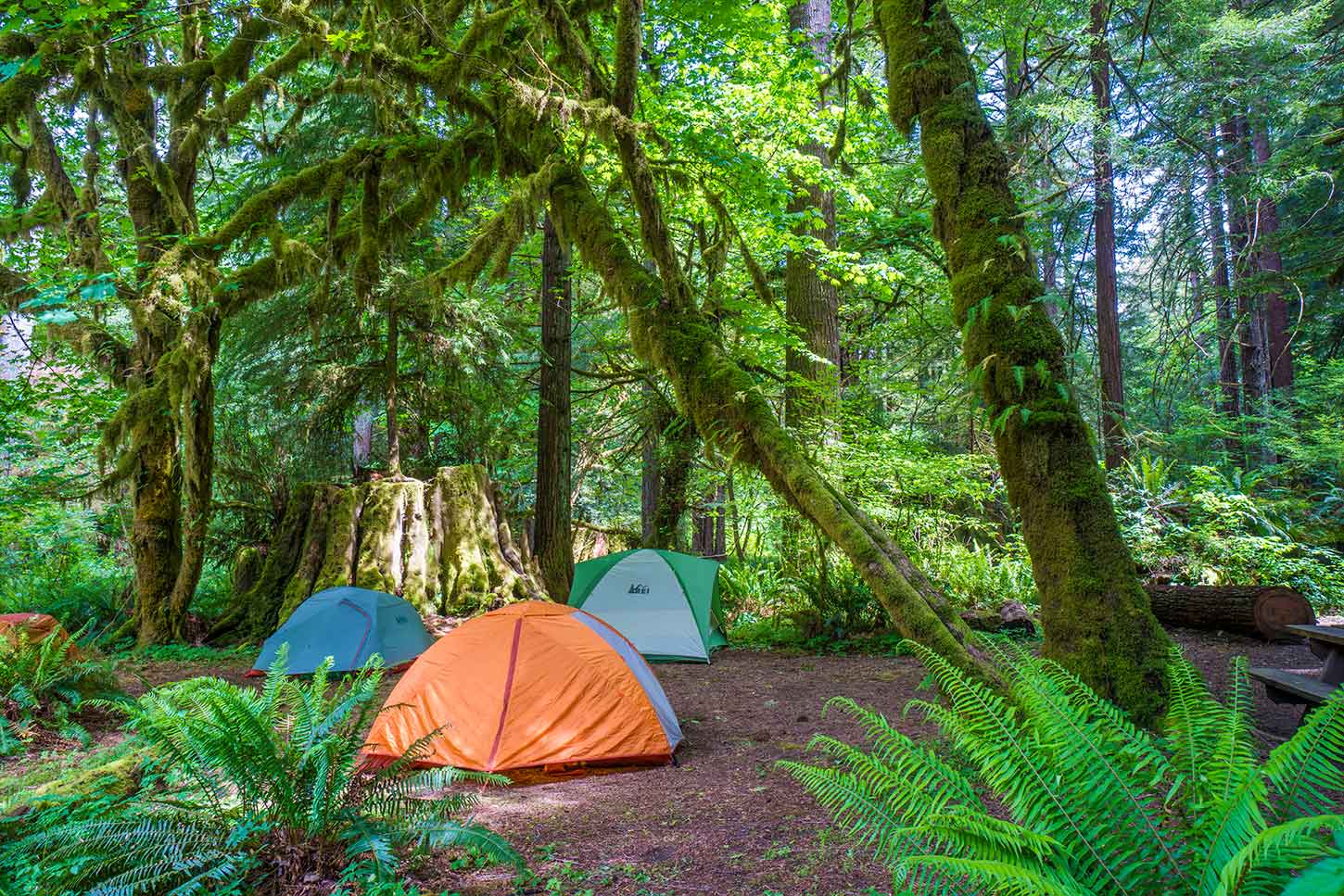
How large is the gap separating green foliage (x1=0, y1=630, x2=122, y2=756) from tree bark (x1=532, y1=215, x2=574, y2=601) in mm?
5377

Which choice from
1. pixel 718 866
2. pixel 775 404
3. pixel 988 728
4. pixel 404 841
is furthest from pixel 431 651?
pixel 775 404

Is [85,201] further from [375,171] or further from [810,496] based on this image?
[810,496]

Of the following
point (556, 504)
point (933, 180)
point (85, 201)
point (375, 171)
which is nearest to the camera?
point (933, 180)

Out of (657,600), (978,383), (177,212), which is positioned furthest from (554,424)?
(978,383)

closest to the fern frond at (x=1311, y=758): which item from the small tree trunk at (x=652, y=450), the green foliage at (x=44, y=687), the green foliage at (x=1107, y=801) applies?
the green foliage at (x=1107, y=801)

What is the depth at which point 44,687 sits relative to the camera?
573cm

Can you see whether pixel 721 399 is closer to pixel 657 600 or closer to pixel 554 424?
pixel 657 600

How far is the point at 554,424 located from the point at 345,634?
3951mm

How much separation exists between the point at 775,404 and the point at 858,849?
660 centimetres

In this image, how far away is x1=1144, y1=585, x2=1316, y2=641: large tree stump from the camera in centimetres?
821

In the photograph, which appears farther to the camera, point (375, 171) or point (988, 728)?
point (375, 171)

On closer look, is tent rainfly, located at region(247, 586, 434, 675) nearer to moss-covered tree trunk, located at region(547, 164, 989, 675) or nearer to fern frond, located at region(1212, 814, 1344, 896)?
moss-covered tree trunk, located at region(547, 164, 989, 675)

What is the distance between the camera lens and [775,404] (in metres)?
9.63

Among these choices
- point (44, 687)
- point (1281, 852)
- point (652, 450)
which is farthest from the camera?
point (652, 450)
